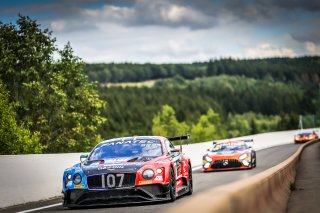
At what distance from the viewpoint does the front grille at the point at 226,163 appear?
24234mm

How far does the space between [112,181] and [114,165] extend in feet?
1.05

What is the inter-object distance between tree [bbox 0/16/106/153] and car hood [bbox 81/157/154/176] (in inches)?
1550

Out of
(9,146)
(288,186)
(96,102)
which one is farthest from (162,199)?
(96,102)

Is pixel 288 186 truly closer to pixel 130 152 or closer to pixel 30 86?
pixel 130 152

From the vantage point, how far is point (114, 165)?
1219 centimetres

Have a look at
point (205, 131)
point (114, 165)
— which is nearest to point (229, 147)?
point (114, 165)

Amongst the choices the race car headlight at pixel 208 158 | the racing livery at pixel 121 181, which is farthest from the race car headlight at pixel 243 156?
the racing livery at pixel 121 181

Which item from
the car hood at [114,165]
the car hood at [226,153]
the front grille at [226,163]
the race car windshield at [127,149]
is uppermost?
the race car windshield at [127,149]

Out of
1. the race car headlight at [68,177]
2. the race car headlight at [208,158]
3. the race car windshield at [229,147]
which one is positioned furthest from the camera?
the race car windshield at [229,147]

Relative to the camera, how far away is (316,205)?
33.2ft

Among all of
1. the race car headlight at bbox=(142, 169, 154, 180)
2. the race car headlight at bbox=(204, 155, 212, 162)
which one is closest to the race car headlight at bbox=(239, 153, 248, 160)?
the race car headlight at bbox=(204, 155, 212, 162)

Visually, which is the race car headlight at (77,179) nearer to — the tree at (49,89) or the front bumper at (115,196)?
the front bumper at (115,196)

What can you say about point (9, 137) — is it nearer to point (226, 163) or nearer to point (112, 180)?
point (226, 163)

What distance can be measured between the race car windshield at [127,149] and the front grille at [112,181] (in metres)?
1.01
